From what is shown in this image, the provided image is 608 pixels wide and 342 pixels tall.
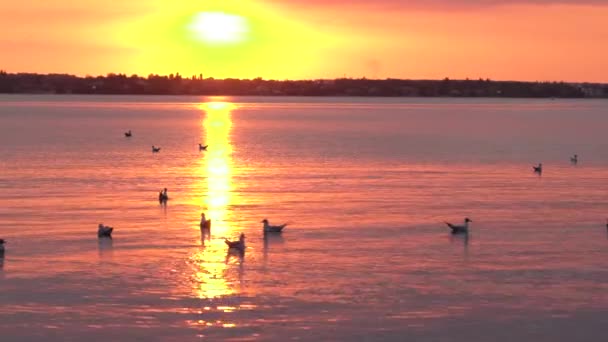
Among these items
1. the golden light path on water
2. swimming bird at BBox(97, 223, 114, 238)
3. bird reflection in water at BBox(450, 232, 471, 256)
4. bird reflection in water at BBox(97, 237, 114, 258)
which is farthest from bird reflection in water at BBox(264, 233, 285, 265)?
bird reflection in water at BBox(450, 232, 471, 256)


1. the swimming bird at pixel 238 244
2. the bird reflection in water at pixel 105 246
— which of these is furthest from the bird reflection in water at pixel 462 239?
the bird reflection in water at pixel 105 246

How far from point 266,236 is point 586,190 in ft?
47.8

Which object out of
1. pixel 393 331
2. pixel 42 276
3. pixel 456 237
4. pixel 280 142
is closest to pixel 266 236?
pixel 456 237

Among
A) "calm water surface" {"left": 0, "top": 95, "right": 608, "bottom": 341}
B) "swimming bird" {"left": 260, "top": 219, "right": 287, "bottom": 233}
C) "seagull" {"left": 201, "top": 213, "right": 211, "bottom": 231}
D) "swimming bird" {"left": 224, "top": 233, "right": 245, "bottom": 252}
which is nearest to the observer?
"calm water surface" {"left": 0, "top": 95, "right": 608, "bottom": 341}

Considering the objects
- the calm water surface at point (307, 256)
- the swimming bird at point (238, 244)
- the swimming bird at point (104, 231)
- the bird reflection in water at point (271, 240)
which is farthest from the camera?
the swimming bird at point (104, 231)

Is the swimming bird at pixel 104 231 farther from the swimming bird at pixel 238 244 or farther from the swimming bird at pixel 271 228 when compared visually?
the swimming bird at pixel 271 228

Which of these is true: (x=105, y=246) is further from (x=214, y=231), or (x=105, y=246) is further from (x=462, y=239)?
(x=462, y=239)

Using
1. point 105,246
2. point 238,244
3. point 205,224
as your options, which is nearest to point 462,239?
point 238,244

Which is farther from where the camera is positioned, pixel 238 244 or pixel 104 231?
pixel 104 231

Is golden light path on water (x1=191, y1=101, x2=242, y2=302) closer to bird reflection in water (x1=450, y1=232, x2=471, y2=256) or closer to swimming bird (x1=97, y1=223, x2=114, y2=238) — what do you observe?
swimming bird (x1=97, y1=223, x2=114, y2=238)

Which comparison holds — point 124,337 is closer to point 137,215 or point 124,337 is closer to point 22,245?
point 22,245

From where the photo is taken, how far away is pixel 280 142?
218 ft

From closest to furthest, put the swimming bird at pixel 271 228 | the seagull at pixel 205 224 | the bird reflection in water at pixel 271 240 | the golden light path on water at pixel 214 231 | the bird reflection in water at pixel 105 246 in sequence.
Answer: the golden light path on water at pixel 214 231 → the bird reflection in water at pixel 105 246 → the bird reflection in water at pixel 271 240 → the swimming bird at pixel 271 228 → the seagull at pixel 205 224

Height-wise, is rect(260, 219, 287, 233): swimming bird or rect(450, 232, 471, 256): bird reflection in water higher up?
rect(260, 219, 287, 233): swimming bird
